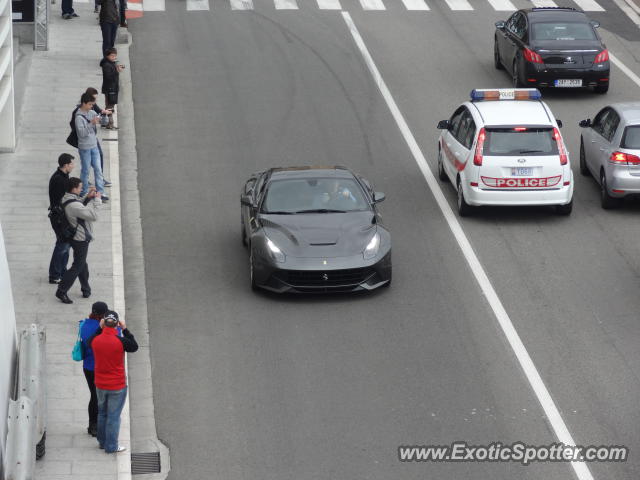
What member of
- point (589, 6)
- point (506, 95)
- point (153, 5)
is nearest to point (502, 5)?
point (589, 6)

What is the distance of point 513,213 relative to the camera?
68.0ft

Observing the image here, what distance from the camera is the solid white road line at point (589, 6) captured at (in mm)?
34403

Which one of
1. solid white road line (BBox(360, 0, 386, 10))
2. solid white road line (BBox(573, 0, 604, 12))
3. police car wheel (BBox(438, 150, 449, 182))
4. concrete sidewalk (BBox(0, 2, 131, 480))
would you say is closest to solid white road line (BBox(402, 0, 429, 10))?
solid white road line (BBox(360, 0, 386, 10))

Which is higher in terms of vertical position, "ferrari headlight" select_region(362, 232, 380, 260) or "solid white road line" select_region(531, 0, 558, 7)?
"ferrari headlight" select_region(362, 232, 380, 260)

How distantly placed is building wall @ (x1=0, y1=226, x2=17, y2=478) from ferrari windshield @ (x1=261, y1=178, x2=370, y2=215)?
539 centimetres

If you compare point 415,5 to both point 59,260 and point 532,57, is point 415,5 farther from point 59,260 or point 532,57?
point 59,260

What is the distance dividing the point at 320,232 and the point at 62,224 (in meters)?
3.49

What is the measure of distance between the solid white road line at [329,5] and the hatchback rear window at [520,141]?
1403 cm

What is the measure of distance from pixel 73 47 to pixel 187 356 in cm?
1451

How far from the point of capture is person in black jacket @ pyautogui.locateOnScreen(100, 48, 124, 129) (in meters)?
22.7

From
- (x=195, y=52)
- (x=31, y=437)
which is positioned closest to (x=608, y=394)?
(x=31, y=437)

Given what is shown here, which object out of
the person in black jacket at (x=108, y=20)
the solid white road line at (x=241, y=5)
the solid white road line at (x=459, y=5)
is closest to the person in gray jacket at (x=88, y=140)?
the person in black jacket at (x=108, y=20)

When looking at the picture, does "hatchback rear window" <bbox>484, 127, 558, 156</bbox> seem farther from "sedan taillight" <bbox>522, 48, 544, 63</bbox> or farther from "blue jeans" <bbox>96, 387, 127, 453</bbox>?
"blue jeans" <bbox>96, 387, 127, 453</bbox>

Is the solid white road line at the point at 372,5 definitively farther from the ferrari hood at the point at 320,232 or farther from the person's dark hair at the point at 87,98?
the ferrari hood at the point at 320,232
